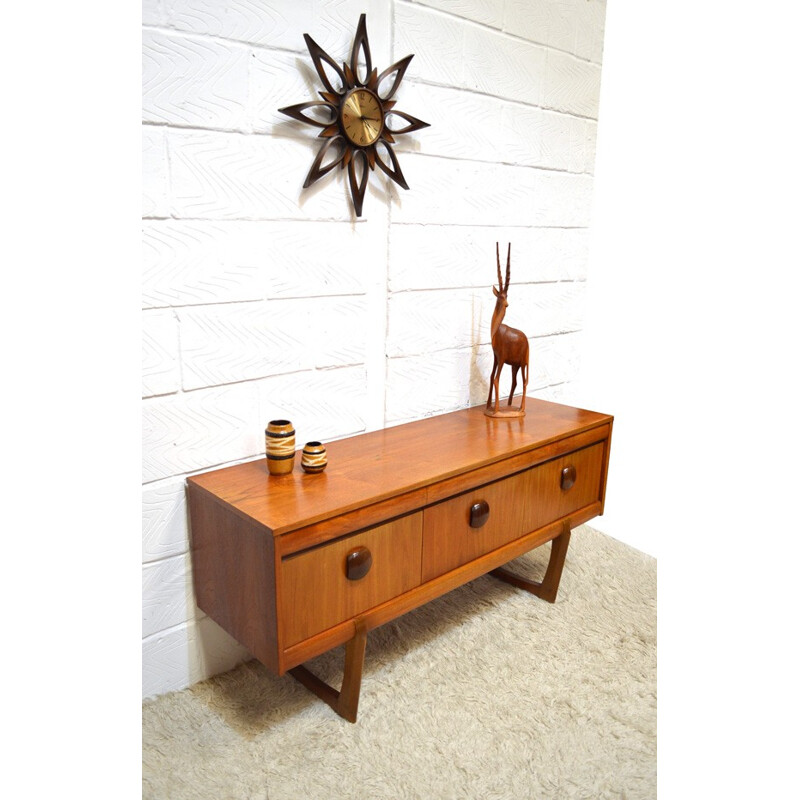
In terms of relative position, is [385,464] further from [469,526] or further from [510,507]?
[510,507]

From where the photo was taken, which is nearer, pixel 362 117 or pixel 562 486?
pixel 362 117

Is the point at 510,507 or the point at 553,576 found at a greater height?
the point at 510,507

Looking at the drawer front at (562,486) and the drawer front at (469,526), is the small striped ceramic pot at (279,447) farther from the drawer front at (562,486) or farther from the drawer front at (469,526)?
the drawer front at (562,486)

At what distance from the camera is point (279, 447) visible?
1.67 meters

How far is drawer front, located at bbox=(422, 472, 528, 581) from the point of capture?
5.80 ft

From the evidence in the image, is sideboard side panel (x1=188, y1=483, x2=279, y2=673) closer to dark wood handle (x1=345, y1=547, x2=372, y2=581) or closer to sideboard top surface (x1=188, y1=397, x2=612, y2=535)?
sideboard top surface (x1=188, y1=397, x2=612, y2=535)

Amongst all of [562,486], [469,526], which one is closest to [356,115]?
[469,526]

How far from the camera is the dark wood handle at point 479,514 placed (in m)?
1.85

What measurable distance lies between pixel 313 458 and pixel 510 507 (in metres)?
0.62

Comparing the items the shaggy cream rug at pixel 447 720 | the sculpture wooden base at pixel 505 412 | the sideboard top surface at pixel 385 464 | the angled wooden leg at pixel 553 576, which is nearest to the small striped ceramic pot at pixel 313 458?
the sideboard top surface at pixel 385 464

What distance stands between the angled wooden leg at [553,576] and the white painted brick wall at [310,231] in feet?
1.83

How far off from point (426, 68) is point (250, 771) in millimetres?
1882

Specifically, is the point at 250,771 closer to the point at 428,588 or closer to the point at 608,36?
the point at 428,588

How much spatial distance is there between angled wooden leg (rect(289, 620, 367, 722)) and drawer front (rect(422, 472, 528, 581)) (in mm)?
232
